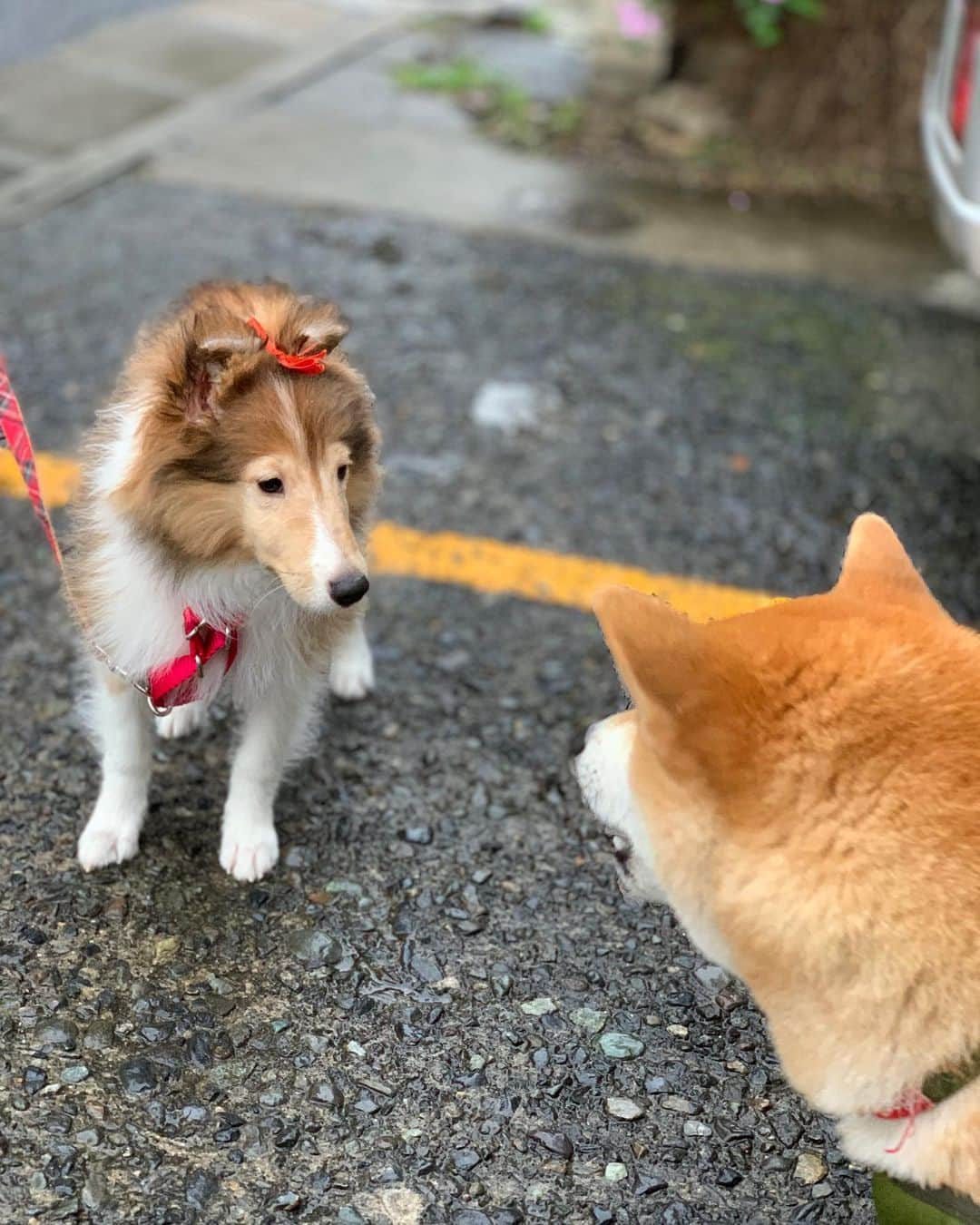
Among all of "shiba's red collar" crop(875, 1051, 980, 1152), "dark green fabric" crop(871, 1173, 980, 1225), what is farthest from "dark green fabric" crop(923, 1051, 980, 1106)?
"dark green fabric" crop(871, 1173, 980, 1225)

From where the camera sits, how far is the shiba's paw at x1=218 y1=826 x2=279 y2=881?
290cm

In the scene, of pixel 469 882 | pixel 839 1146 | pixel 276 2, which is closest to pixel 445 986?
pixel 469 882

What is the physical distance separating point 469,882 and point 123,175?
17.3 ft

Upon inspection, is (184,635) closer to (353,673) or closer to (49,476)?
(353,673)

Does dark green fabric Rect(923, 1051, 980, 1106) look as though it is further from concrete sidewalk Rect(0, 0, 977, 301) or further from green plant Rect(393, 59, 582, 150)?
green plant Rect(393, 59, 582, 150)

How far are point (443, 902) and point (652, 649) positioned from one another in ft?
4.35

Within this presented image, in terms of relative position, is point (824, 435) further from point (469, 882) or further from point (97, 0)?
point (97, 0)

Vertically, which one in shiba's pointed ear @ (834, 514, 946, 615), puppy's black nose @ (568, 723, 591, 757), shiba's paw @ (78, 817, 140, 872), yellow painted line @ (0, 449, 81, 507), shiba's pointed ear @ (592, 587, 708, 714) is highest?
shiba's pointed ear @ (592, 587, 708, 714)

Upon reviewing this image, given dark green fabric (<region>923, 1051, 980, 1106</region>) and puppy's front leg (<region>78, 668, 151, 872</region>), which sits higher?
dark green fabric (<region>923, 1051, 980, 1106</region>)

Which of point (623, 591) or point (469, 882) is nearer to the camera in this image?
point (623, 591)

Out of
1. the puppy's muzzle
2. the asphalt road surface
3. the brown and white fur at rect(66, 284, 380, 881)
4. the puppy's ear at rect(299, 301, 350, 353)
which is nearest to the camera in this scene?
the asphalt road surface

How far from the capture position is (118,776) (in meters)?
2.91

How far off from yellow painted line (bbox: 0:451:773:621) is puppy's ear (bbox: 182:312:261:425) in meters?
1.66

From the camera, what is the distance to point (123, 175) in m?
6.82
